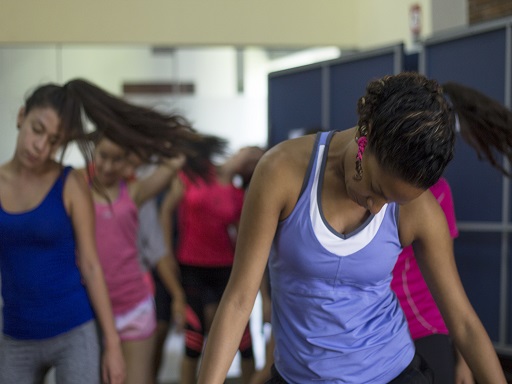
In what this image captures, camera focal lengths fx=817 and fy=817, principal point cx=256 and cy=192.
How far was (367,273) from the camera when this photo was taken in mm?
1750

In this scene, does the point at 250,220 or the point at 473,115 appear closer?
the point at 250,220

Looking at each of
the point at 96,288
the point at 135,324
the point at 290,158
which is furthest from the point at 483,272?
the point at 290,158

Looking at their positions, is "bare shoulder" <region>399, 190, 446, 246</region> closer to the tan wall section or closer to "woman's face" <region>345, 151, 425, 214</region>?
"woman's face" <region>345, 151, 425, 214</region>

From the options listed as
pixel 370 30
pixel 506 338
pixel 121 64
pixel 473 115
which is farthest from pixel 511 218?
pixel 121 64

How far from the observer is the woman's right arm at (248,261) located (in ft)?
5.41

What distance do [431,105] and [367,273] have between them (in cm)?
44

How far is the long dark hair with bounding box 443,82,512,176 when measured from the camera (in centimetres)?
282

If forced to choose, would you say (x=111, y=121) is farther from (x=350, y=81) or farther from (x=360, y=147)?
(x=350, y=81)

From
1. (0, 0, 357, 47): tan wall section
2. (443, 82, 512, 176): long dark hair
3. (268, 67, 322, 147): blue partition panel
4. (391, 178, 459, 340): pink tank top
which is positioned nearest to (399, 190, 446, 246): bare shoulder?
(391, 178, 459, 340): pink tank top

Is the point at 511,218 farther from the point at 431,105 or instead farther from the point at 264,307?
the point at 431,105

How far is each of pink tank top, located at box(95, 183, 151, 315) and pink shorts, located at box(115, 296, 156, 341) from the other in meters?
0.03

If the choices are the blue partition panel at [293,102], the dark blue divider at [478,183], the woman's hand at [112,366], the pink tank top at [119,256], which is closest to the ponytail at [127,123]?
the pink tank top at [119,256]

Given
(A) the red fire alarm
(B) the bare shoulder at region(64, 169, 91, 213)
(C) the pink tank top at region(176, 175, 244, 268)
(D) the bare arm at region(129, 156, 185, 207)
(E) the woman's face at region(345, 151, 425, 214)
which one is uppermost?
(A) the red fire alarm

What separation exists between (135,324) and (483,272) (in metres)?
1.79
